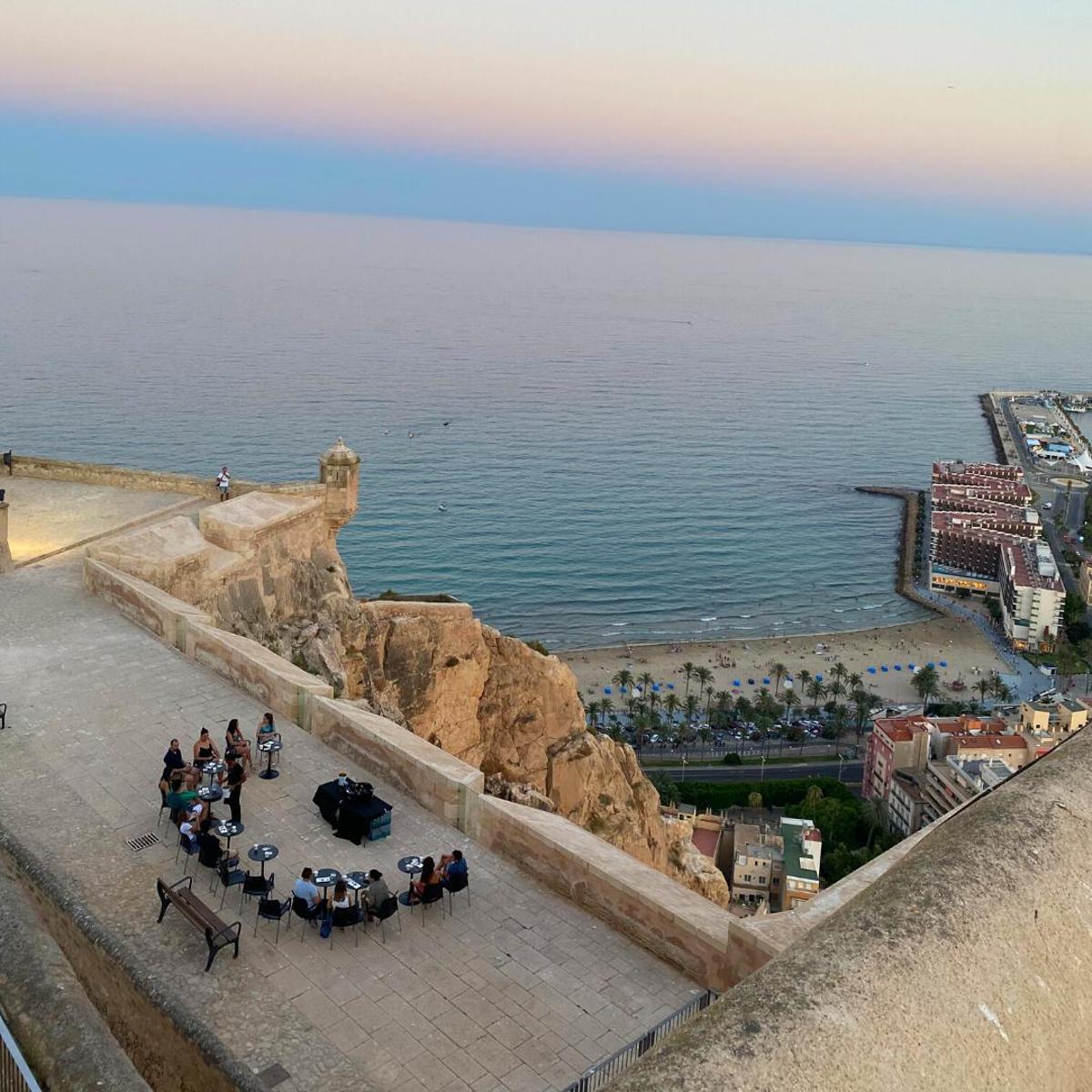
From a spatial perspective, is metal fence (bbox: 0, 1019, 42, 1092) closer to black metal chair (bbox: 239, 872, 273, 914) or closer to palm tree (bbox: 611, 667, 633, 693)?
black metal chair (bbox: 239, 872, 273, 914)

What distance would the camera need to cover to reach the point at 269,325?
125 metres

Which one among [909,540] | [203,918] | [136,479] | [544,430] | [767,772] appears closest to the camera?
[203,918]

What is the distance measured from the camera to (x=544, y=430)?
85938 millimetres

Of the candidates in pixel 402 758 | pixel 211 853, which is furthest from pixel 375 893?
pixel 402 758

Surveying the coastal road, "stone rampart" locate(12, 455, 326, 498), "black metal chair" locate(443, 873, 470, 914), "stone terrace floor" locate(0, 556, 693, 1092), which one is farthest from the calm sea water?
"black metal chair" locate(443, 873, 470, 914)

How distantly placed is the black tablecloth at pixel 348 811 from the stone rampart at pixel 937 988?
6721 millimetres

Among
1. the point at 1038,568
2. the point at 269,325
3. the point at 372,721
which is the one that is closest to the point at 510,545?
the point at 1038,568

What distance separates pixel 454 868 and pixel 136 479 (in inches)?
636

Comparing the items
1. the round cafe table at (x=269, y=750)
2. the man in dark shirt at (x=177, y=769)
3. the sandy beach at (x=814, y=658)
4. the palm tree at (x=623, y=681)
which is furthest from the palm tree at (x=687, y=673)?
the man in dark shirt at (x=177, y=769)

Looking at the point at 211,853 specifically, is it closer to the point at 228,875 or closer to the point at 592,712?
the point at 228,875

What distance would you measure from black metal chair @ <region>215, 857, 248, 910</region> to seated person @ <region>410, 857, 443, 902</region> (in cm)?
141

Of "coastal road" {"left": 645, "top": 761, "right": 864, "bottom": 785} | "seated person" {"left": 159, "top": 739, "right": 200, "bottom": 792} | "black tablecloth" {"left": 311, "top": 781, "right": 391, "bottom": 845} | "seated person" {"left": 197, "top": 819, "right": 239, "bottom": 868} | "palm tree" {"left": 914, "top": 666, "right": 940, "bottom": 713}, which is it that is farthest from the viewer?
"palm tree" {"left": 914, "top": 666, "right": 940, "bottom": 713}

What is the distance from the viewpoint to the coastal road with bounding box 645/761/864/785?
169ft

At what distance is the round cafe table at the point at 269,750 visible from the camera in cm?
1162
